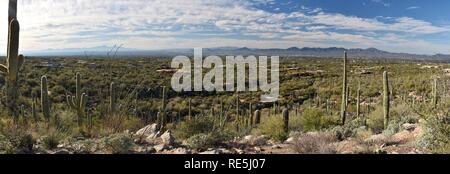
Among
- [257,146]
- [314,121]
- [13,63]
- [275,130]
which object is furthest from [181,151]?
[314,121]

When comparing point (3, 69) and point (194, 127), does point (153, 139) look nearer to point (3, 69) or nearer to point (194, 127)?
point (194, 127)

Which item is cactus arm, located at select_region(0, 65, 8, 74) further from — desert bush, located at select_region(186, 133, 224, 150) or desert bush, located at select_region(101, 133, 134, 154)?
desert bush, located at select_region(186, 133, 224, 150)

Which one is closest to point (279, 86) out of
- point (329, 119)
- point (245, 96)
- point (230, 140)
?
point (245, 96)

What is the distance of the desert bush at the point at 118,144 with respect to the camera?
7430 mm

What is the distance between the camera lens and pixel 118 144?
7457mm

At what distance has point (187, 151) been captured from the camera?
7.85 metres

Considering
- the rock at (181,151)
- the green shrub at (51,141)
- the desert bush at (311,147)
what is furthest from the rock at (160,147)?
the desert bush at (311,147)

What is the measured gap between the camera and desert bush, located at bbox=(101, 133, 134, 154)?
743 cm

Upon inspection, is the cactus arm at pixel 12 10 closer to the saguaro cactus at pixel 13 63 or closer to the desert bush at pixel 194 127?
the saguaro cactus at pixel 13 63

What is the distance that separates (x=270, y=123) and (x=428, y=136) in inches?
217
